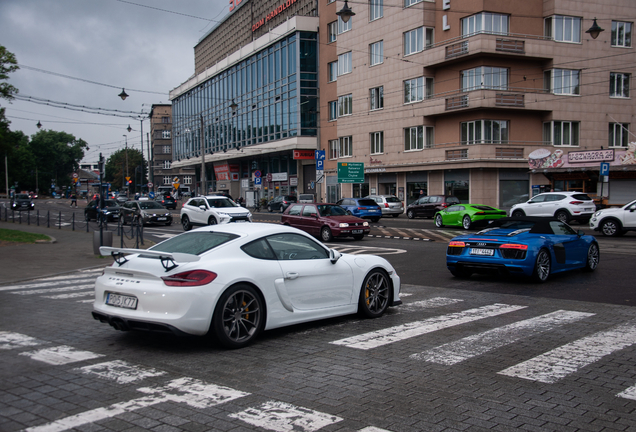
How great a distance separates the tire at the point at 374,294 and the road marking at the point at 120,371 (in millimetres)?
3232

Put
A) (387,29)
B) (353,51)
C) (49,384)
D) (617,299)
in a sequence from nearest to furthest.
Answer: (49,384)
(617,299)
(387,29)
(353,51)

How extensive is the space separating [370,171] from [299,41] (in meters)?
16.0

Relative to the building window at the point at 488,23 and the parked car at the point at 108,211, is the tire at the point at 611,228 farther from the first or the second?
the parked car at the point at 108,211

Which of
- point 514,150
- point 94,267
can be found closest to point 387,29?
point 514,150

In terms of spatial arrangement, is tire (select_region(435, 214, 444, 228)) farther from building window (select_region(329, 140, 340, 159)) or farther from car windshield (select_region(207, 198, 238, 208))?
building window (select_region(329, 140, 340, 159))

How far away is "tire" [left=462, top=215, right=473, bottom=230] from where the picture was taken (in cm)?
2807

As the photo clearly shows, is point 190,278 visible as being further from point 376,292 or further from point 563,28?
point 563,28

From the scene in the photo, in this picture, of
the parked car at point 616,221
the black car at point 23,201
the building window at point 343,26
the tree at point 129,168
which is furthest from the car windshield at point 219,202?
the tree at point 129,168

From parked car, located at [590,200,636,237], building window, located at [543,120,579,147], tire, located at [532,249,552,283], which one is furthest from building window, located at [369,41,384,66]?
tire, located at [532,249,552,283]

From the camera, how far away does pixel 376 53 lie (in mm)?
48312

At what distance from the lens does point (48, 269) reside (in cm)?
1460

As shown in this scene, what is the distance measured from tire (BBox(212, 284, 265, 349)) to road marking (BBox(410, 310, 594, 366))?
1794 mm

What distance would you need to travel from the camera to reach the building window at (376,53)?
4762cm

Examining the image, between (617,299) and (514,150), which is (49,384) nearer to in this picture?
(617,299)
